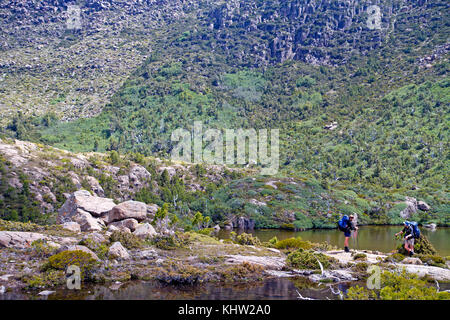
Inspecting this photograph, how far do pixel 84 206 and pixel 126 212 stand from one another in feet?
21.9

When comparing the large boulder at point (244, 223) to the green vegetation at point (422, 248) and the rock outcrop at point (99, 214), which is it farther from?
the green vegetation at point (422, 248)

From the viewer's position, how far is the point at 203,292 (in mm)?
24234

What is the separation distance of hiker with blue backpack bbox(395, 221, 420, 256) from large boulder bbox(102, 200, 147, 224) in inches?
1116

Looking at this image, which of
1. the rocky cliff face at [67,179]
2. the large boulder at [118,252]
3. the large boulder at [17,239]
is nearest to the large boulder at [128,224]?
the rocky cliff face at [67,179]

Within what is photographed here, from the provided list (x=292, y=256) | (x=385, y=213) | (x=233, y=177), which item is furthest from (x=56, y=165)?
(x=385, y=213)

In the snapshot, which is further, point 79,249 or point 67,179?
point 67,179

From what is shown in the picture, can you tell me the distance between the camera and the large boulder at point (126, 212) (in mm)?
46969

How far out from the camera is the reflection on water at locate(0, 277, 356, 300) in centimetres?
2253

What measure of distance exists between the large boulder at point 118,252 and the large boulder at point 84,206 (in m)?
18.4

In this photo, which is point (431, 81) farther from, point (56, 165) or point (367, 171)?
point (56, 165)

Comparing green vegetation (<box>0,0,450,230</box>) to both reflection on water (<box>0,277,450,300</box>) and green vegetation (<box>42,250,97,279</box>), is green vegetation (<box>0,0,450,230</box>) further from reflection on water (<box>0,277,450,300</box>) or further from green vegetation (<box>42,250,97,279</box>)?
reflection on water (<box>0,277,450,300</box>)

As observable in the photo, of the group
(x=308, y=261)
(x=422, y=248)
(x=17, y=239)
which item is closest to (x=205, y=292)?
(x=308, y=261)

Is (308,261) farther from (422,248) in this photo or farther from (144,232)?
(144,232)
